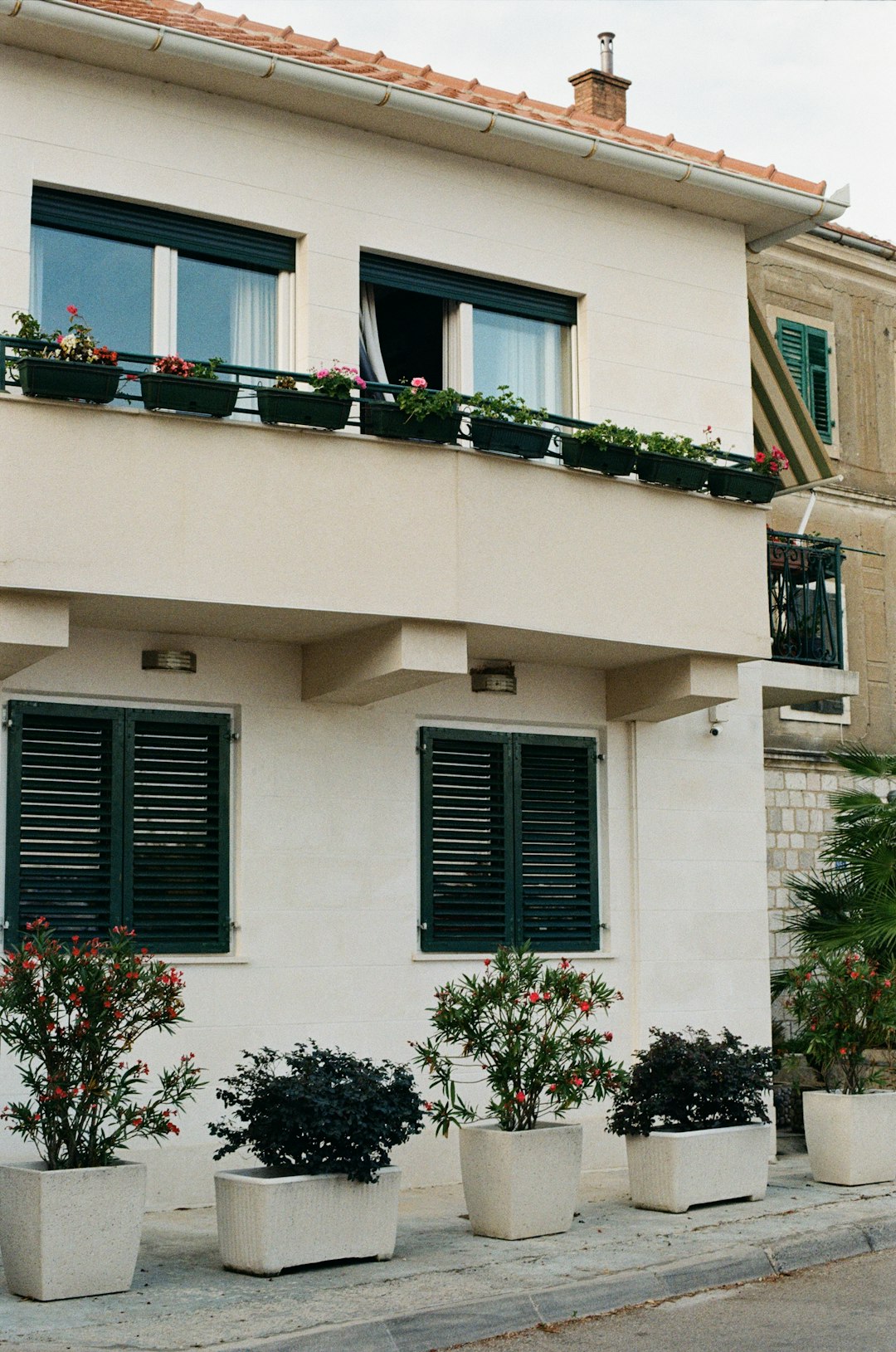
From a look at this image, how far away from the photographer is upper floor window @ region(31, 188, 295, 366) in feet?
33.9

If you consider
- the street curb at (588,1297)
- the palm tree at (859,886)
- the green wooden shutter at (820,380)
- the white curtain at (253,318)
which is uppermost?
the green wooden shutter at (820,380)

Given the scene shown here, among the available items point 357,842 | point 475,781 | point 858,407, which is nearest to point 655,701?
point 475,781

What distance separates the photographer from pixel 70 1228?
302 inches

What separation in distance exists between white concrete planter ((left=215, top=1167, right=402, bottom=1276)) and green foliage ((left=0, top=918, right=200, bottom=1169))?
59 centimetres

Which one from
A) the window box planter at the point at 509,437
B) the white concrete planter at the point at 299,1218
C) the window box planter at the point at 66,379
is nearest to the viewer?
the white concrete planter at the point at 299,1218

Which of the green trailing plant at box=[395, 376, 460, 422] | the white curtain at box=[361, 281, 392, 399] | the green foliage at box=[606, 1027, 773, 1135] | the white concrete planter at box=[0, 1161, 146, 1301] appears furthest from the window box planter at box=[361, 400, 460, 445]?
the white concrete planter at box=[0, 1161, 146, 1301]

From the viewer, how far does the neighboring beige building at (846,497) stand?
2053cm

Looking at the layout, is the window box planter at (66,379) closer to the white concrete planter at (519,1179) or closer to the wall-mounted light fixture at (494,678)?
the wall-mounted light fixture at (494,678)

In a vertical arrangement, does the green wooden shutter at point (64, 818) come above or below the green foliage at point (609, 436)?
below

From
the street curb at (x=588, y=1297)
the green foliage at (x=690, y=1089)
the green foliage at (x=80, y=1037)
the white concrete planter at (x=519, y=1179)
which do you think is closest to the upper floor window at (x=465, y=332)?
the green foliage at (x=690, y=1089)

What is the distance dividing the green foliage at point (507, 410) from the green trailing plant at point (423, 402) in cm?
28

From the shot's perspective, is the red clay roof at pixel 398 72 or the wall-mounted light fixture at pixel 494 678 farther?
the wall-mounted light fixture at pixel 494 678

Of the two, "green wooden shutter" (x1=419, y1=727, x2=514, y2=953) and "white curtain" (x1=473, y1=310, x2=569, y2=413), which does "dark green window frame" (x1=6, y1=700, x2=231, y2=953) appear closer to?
"green wooden shutter" (x1=419, y1=727, x2=514, y2=953)

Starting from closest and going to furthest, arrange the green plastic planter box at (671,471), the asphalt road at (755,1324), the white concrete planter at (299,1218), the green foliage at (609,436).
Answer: the asphalt road at (755,1324) < the white concrete planter at (299,1218) < the green foliage at (609,436) < the green plastic planter box at (671,471)
